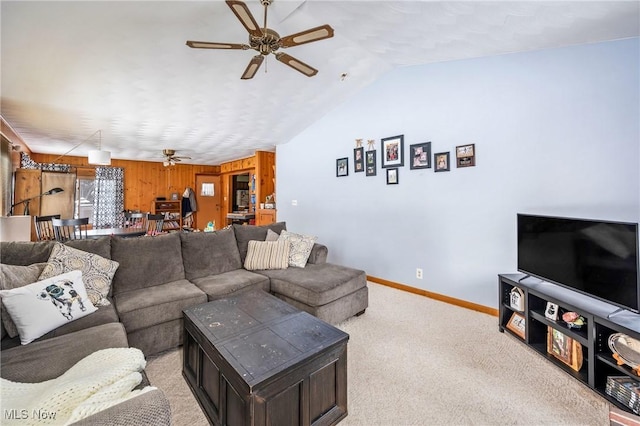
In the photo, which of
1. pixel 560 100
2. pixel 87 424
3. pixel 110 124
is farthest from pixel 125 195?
pixel 560 100

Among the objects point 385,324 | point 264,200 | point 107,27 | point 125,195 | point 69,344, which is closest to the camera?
point 69,344

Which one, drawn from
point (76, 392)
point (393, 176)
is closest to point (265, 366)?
point (76, 392)

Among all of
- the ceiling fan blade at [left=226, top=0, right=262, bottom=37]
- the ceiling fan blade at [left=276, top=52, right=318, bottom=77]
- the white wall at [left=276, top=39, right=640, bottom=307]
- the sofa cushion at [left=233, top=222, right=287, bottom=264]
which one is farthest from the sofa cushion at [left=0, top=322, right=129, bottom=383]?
the white wall at [left=276, top=39, right=640, bottom=307]

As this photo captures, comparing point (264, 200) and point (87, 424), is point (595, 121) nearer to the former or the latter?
point (87, 424)

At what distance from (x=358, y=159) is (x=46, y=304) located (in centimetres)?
357

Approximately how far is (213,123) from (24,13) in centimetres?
253

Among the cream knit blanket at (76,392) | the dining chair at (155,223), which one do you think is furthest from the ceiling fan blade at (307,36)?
the dining chair at (155,223)

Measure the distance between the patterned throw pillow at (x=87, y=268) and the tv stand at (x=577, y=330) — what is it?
3.20m

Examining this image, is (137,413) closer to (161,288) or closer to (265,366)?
(265,366)

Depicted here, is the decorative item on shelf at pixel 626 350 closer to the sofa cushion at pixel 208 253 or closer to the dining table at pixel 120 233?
the sofa cushion at pixel 208 253

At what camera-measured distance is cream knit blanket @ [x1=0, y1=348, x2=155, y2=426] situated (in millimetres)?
868

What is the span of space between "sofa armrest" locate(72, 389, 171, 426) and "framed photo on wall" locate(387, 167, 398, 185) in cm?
333

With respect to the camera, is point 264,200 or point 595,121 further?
point 264,200

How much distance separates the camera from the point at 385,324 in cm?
260
